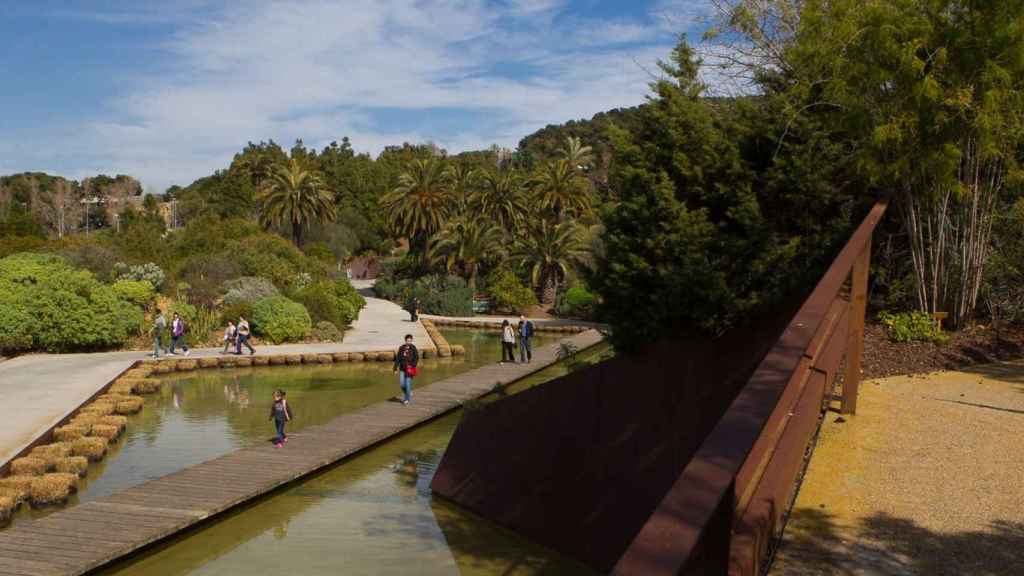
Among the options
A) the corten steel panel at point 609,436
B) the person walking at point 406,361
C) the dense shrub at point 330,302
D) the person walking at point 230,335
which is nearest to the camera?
the corten steel panel at point 609,436

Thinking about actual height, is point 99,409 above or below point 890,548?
below

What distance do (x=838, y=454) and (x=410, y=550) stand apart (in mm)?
5753

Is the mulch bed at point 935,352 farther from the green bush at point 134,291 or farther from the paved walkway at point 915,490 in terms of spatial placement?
the green bush at point 134,291

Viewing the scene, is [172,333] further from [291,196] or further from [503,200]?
[291,196]

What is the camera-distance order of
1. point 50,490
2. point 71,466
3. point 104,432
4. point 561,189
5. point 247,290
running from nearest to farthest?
point 50,490 → point 71,466 → point 104,432 → point 247,290 → point 561,189

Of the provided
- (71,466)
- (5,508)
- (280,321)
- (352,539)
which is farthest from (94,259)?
(352,539)

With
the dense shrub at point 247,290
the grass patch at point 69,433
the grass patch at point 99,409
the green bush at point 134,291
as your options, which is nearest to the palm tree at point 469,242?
the dense shrub at point 247,290

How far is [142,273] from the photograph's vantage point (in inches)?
1310

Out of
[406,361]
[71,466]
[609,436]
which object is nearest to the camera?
[609,436]

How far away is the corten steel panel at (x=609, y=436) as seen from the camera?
358 inches

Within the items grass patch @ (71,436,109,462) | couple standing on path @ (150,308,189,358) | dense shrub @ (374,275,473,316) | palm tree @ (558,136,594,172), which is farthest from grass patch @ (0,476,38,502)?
palm tree @ (558,136,594,172)

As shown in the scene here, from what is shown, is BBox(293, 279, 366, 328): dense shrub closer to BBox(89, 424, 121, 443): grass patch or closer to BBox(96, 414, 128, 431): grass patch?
BBox(96, 414, 128, 431): grass patch

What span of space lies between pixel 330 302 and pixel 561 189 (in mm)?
18014

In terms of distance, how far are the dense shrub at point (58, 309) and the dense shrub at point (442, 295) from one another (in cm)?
1741
